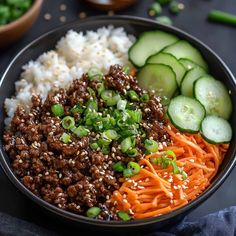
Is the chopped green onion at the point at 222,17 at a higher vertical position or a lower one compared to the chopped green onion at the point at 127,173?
higher

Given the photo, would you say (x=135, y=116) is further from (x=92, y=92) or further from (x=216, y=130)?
(x=216, y=130)

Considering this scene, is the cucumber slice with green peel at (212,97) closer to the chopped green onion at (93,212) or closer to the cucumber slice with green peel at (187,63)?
the cucumber slice with green peel at (187,63)

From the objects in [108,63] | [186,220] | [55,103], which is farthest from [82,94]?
[186,220]

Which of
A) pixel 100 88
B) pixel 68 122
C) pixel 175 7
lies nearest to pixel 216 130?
pixel 100 88

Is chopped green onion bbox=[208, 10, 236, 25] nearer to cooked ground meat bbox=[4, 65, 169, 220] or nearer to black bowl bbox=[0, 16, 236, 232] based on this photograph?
black bowl bbox=[0, 16, 236, 232]

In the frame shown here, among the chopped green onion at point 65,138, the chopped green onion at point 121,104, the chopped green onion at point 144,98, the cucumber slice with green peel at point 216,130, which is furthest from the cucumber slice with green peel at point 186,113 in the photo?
the chopped green onion at point 65,138

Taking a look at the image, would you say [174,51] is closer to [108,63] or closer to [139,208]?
[108,63]
